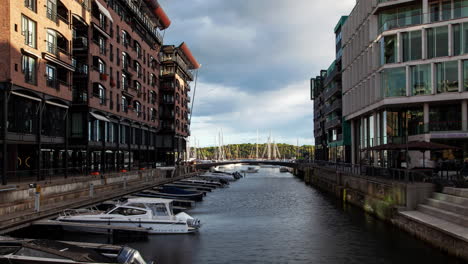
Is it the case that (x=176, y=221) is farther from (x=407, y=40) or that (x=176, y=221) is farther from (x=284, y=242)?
(x=407, y=40)

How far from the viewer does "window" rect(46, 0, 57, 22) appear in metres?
39.8

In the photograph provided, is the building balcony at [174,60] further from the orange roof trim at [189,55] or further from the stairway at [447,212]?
the stairway at [447,212]

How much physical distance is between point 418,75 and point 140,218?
3710 cm

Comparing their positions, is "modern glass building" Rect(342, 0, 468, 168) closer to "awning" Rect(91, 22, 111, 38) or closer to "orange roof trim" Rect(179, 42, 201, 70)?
"awning" Rect(91, 22, 111, 38)

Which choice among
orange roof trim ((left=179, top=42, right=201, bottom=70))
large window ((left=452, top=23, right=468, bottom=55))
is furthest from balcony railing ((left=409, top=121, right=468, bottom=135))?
orange roof trim ((left=179, top=42, right=201, bottom=70))

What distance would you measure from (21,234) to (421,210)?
81.1 feet

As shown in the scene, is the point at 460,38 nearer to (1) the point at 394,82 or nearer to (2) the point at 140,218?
(1) the point at 394,82

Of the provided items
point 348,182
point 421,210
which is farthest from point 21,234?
point 348,182

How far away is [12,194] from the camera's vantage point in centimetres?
2745

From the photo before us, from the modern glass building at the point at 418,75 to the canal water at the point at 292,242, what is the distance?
15.0 m

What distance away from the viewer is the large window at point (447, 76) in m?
45.5

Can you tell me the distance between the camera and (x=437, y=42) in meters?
46.3

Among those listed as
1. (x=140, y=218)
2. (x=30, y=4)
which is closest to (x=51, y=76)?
(x=30, y=4)

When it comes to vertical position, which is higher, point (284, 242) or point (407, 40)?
point (407, 40)
